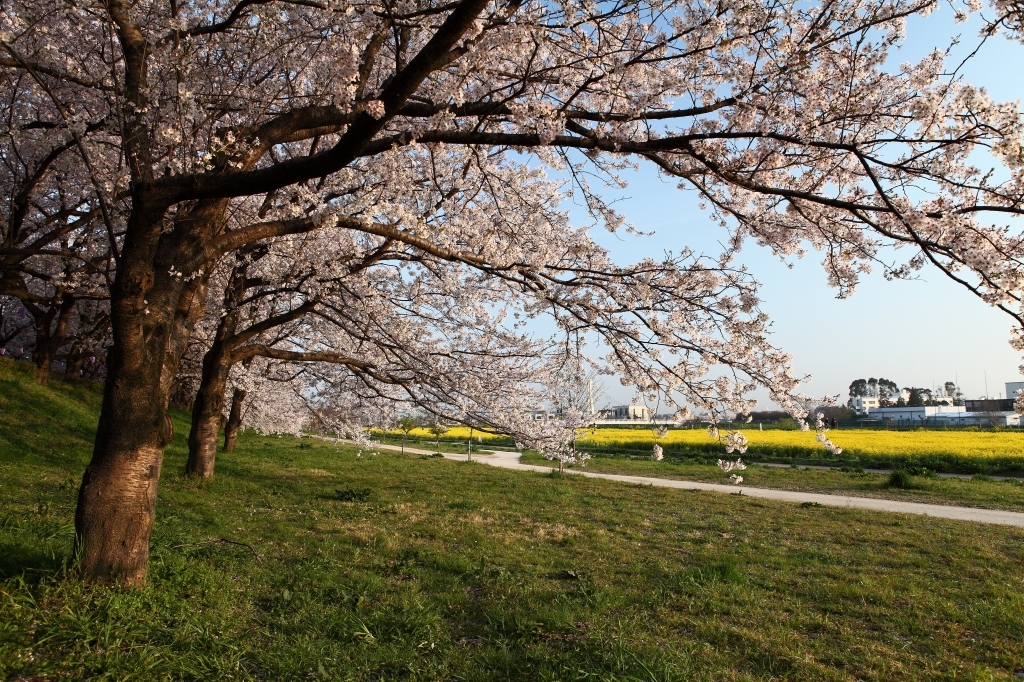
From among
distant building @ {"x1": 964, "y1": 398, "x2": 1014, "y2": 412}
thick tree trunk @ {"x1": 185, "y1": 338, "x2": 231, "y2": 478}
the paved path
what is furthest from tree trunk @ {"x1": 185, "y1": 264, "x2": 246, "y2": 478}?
distant building @ {"x1": 964, "y1": 398, "x2": 1014, "y2": 412}

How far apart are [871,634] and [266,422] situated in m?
24.7

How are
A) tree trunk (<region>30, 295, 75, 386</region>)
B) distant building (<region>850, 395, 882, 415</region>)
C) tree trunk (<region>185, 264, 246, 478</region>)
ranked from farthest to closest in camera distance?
distant building (<region>850, 395, 882, 415</region>) < tree trunk (<region>30, 295, 75, 386</region>) < tree trunk (<region>185, 264, 246, 478</region>)

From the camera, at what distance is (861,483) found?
17734 mm

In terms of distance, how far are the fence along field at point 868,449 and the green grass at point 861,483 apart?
1.52 meters

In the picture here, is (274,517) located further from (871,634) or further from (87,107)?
(871,634)

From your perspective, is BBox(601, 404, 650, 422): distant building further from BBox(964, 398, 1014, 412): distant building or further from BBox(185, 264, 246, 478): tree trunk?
BBox(964, 398, 1014, 412): distant building

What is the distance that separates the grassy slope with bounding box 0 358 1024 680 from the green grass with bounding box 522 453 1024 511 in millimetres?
4737

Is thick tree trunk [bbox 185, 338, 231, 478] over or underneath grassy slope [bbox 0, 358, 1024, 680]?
over

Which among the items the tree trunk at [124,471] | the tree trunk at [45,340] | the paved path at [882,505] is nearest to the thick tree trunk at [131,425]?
the tree trunk at [124,471]

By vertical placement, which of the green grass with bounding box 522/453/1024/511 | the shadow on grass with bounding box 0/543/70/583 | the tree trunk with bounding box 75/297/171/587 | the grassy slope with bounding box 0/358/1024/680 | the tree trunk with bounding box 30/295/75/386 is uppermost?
the tree trunk with bounding box 30/295/75/386

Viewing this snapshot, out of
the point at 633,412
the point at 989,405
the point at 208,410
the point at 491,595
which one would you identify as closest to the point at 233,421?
the point at 208,410

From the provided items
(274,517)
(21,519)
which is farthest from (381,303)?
(21,519)

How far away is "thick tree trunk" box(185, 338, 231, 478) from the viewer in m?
10.7

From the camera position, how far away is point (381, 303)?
986 centimetres
